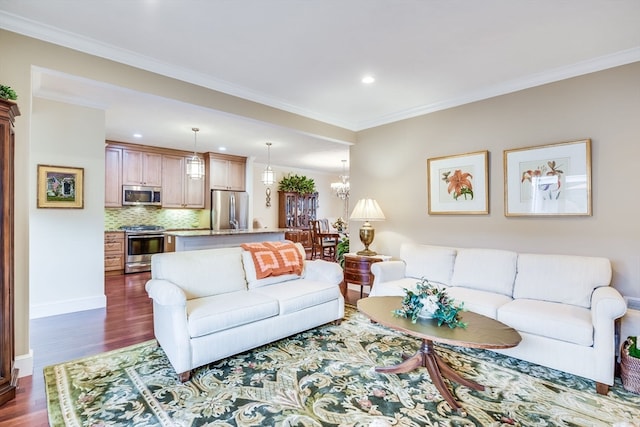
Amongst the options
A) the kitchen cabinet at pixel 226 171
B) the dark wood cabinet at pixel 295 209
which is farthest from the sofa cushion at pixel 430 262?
the dark wood cabinet at pixel 295 209

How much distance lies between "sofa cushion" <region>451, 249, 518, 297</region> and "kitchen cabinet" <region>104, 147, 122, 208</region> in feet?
20.5

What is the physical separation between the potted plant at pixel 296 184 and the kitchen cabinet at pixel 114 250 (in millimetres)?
4333

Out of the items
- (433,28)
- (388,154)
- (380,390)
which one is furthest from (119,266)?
(433,28)

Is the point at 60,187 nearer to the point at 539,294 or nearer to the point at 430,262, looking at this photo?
the point at 430,262

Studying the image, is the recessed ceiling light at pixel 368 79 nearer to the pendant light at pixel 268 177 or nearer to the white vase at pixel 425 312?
the white vase at pixel 425 312

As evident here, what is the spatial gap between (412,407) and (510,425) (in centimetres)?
54

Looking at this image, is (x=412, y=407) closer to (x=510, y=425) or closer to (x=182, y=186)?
(x=510, y=425)

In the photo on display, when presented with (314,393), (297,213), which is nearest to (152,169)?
(297,213)

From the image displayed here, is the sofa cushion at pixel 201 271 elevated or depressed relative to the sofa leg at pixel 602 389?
elevated

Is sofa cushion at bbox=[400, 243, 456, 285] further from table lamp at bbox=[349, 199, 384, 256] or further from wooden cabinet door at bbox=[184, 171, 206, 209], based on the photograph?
wooden cabinet door at bbox=[184, 171, 206, 209]

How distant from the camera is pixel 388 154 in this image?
4.70m

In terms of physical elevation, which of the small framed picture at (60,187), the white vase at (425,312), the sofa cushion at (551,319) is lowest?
the sofa cushion at (551,319)

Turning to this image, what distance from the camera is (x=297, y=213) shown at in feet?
30.8

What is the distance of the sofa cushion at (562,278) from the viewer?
269 centimetres
